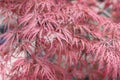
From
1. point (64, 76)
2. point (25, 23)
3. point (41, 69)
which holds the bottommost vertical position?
point (64, 76)

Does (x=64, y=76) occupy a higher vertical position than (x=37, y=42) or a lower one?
lower

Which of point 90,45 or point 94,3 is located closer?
point 90,45

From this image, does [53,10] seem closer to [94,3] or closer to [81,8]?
[81,8]

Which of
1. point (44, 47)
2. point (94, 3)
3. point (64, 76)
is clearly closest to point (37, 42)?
point (44, 47)

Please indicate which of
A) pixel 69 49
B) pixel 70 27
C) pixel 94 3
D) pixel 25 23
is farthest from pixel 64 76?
pixel 94 3

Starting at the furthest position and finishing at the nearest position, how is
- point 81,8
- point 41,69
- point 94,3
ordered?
point 94,3 → point 81,8 → point 41,69

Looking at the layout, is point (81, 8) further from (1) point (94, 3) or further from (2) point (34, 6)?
(1) point (94, 3)

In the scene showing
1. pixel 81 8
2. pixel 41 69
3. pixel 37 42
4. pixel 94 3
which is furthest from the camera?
pixel 94 3
